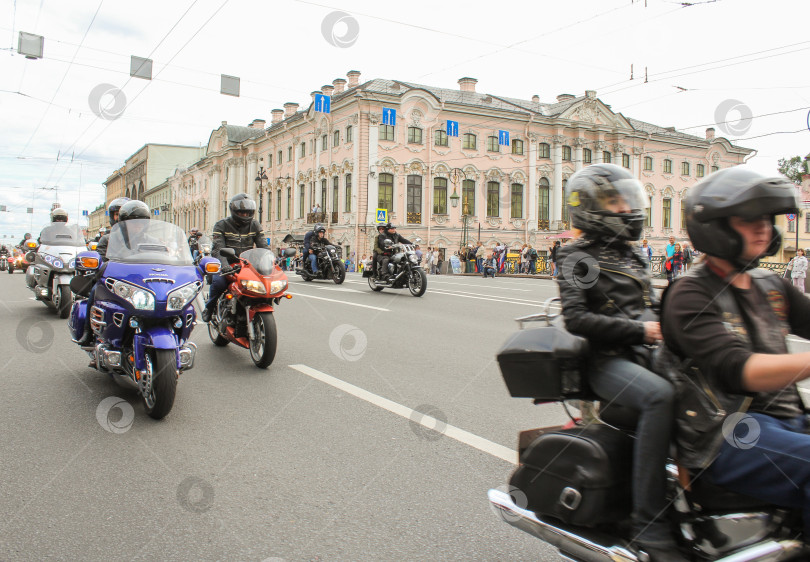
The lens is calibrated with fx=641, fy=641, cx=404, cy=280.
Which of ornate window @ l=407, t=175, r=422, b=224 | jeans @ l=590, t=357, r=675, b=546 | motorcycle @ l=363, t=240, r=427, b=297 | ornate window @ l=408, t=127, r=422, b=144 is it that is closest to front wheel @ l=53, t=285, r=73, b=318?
motorcycle @ l=363, t=240, r=427, b=297

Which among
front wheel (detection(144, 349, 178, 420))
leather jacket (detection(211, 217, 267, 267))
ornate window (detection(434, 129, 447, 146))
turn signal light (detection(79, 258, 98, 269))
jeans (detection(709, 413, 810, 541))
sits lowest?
front wheel (detection(144, 349, 178, 420))

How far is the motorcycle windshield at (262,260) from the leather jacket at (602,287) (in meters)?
4.38

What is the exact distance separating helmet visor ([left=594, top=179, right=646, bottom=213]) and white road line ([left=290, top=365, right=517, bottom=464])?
1.77 metres

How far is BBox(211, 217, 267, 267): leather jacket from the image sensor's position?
777cm

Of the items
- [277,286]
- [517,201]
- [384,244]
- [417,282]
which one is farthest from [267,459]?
[517,201]

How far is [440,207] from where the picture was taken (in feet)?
149

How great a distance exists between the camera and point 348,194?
44219 millimetres

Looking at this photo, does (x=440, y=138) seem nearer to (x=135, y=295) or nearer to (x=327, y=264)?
(x=327, y=264)

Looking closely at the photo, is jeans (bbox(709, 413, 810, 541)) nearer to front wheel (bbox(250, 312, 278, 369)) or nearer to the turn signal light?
the turn signal light

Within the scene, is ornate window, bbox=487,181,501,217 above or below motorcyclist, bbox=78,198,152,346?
above

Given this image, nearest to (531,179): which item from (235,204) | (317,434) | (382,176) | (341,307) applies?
(382,176)

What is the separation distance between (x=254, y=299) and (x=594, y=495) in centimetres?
489

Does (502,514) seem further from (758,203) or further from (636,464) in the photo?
(758,203)

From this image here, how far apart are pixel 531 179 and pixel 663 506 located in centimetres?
4756
